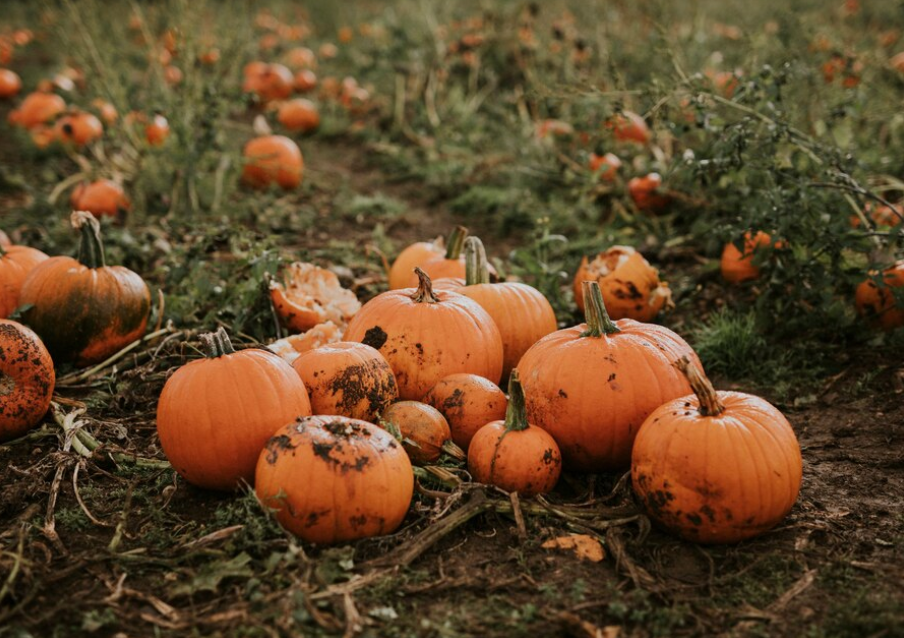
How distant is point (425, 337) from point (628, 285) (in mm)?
1598

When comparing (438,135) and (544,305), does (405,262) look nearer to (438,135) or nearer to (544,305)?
(544,305)

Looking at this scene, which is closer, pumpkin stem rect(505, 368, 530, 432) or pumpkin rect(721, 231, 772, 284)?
pumpkin stem rect(505, 368, 530, 432)

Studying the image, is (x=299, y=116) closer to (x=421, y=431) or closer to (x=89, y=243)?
(x=89, y=243)

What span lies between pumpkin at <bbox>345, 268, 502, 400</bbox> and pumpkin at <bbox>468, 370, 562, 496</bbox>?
555mm

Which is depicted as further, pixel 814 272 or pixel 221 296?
pixel 221 296

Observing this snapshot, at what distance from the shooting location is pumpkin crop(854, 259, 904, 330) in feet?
13.4

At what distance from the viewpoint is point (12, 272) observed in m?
4.04

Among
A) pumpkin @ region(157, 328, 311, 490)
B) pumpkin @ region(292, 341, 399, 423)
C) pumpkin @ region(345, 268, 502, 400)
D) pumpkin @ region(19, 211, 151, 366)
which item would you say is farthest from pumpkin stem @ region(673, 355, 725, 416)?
pumpkin @ region(19, 211, 151, 366)

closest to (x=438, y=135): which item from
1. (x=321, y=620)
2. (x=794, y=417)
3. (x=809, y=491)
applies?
(x=794, y=417)

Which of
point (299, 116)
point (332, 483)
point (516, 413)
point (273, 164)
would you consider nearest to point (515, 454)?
point (516, 413)

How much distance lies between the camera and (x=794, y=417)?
3713mm

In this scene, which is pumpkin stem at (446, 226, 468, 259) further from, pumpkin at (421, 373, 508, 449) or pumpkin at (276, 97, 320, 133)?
pumpkin at (276, 97, 320, 133)

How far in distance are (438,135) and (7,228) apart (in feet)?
13.9

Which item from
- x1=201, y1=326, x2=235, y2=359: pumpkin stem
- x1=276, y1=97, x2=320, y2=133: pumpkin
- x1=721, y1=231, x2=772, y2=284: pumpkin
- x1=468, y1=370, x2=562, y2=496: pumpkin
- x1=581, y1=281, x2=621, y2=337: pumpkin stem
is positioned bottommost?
x1=468, y1=370, x2=562, y2=496: pumpkin
